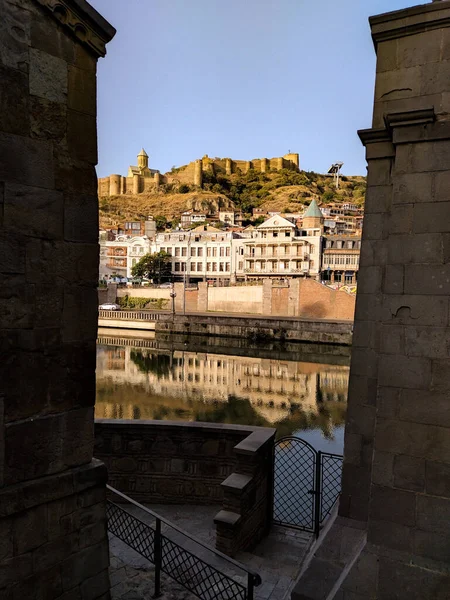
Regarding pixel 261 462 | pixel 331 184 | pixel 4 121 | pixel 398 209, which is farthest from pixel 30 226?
pixel 331 184

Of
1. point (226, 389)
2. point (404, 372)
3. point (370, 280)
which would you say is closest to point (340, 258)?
point (226, 389)

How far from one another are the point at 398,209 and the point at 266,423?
16.3 metres

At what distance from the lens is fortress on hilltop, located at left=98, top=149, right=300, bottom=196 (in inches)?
5089

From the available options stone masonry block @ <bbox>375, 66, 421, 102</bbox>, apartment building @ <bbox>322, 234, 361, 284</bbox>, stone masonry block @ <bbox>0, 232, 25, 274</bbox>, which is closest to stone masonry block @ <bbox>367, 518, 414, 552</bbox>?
stone masonry block @ <bbox>0, 232, 25, 274</bbox>

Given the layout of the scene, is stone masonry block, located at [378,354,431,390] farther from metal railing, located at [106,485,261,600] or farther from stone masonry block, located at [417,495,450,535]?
metal railing, located at [106,485,261,600]

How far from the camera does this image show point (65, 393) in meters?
3.88

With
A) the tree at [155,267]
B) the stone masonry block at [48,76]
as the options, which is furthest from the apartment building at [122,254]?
the stone masonry block at [48,76]

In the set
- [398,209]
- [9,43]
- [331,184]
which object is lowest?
[398,209]

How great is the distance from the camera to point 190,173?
129 metres

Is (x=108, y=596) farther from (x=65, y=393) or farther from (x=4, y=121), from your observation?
(x=4, y=121)

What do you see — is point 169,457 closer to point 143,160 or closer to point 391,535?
point 391,535

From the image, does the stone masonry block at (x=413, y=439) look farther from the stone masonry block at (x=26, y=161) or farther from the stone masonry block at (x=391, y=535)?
the stone masonry block at (x=26, y=161)

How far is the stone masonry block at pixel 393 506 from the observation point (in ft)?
12.7

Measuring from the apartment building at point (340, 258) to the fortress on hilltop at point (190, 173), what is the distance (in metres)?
69.4
